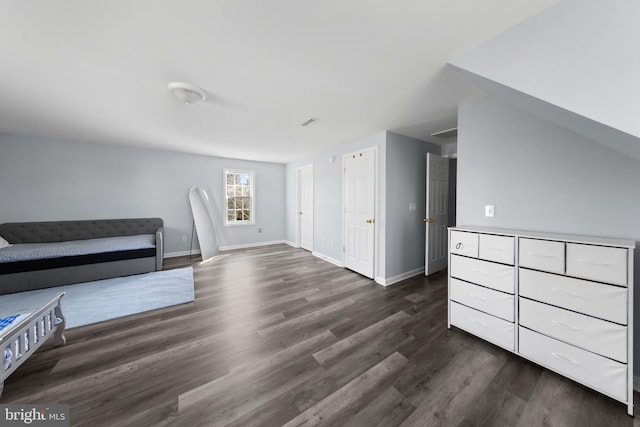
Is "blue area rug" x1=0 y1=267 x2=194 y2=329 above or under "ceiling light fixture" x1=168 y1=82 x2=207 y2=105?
under

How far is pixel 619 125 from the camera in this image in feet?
3.48

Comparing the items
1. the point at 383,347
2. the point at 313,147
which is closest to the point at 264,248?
the point at 313,147

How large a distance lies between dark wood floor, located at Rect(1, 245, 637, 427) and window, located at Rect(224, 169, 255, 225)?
327 cm

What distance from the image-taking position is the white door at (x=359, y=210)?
11.2 ft

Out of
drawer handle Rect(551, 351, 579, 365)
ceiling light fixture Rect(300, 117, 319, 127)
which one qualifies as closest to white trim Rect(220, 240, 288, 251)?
ceiling light fixture Rect(300, 117, 319, 127)

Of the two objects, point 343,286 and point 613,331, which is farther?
point 343,286

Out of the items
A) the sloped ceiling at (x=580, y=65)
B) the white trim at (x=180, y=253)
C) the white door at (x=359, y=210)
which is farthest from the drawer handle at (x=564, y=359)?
the white trim at (x=180, y=253)

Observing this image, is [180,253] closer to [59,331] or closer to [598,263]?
[59,331]

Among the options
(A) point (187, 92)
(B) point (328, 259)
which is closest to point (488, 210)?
(B) point (328, 259)

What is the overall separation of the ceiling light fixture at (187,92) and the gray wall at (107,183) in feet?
11.0

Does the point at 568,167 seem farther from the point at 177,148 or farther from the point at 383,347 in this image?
the point at 177,148

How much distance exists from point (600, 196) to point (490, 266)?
0.89 m

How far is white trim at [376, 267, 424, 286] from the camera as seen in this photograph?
3225 mm

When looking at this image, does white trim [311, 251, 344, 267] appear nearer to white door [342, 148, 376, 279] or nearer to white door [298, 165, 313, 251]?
white door [342, 148, 376, 279]
